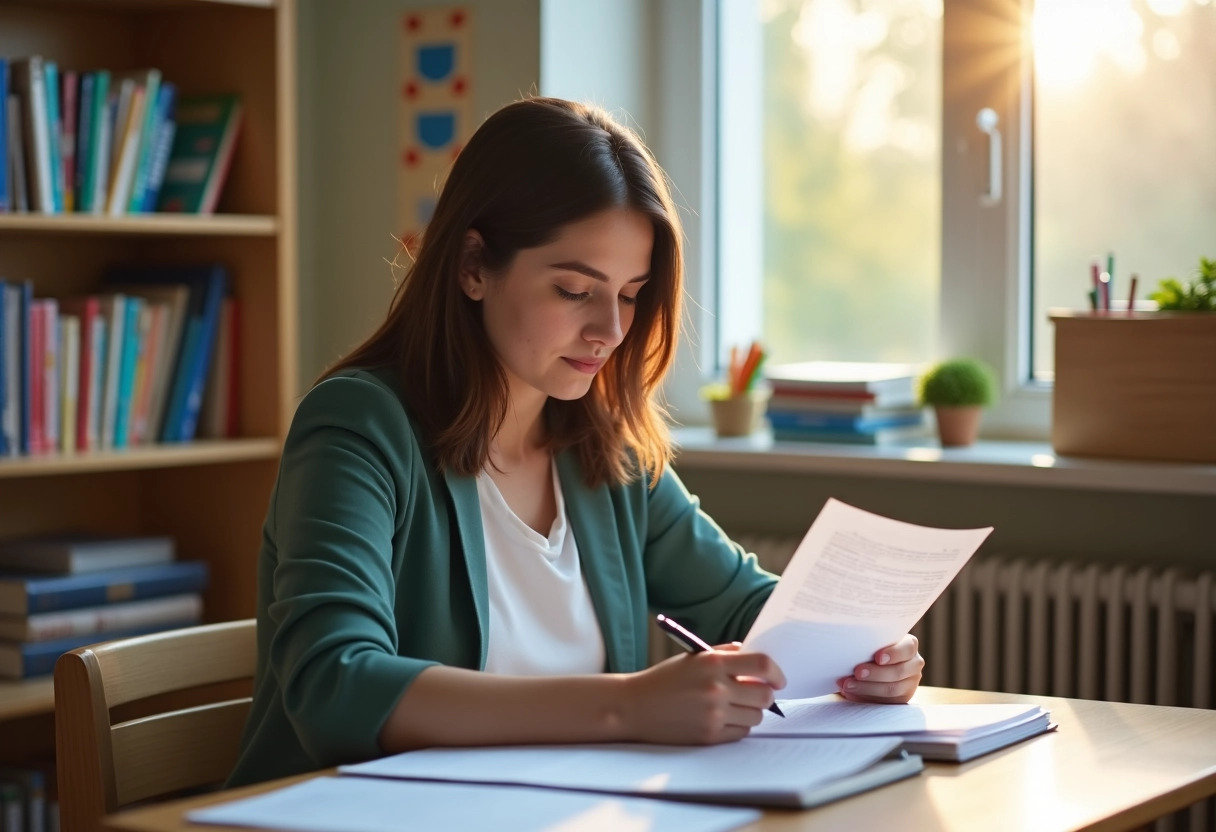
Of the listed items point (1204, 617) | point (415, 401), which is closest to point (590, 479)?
point (415, 401)

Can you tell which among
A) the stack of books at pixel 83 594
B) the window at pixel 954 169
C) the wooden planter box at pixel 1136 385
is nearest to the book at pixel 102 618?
the stack of books at pixel 83 594

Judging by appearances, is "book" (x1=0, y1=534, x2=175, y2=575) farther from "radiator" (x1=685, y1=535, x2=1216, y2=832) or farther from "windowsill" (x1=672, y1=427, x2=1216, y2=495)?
"radiator" (x1=685, y1=535, x2=1216, y2=832)

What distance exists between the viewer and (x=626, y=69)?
9.19 ft

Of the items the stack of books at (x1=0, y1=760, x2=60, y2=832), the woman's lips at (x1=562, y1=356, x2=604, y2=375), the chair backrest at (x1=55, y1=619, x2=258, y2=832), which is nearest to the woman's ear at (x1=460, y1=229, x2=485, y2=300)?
the woman's lips at (x1=562, y1=356, x2=604, y2=375)

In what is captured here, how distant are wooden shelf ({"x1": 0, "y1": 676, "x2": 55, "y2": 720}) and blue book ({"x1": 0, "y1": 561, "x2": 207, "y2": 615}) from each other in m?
0.11

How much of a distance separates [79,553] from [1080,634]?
63.2 inches

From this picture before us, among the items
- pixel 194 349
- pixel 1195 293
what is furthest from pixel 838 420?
pixel 194 349

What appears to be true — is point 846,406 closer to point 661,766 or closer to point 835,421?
point 835,421

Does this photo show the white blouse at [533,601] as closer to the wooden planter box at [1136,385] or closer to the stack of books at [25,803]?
the wooden planter box at [1136,385]

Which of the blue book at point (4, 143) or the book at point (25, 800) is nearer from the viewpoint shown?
the blue book at point (4, 143)

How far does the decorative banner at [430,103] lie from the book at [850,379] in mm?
747

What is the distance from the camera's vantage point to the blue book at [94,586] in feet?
7.62

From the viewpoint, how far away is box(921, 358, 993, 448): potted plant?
2.39 metres

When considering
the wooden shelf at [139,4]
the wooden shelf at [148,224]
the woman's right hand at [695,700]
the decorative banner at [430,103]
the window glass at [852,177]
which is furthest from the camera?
the decorative banner at [430,103]
